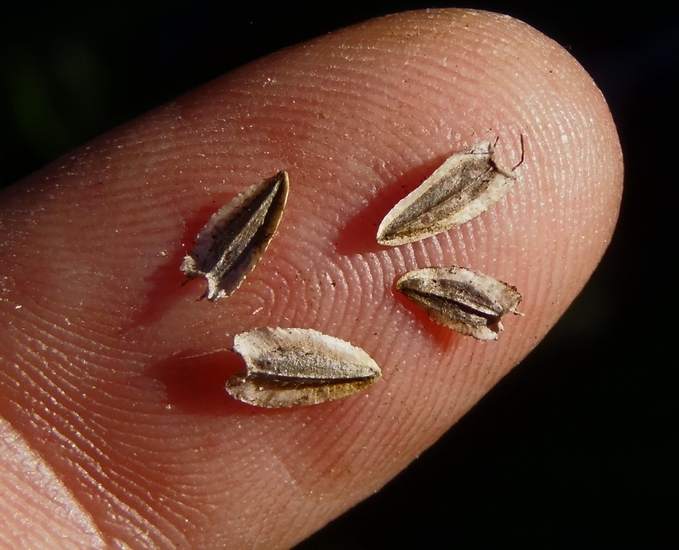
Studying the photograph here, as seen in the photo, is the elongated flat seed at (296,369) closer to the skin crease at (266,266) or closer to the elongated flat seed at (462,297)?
the skin crease at (266,266)

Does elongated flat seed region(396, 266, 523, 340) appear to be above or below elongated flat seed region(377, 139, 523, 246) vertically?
below

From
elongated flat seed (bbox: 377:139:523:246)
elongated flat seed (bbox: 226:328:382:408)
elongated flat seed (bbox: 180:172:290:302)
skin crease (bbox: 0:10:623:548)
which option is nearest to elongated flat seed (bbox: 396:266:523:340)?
skin crease (bbox: 0:10:623:548)

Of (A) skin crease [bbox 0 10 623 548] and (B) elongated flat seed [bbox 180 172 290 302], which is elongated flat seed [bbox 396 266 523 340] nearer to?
(A) skin crease [bbox 0 10 623 548]

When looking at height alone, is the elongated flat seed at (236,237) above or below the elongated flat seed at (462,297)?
above

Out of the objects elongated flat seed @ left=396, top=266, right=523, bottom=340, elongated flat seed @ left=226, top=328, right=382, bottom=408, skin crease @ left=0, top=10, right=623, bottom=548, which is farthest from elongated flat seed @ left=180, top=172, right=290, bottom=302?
elongated flat seed @ left=396, top=266, right=523, bottom=340

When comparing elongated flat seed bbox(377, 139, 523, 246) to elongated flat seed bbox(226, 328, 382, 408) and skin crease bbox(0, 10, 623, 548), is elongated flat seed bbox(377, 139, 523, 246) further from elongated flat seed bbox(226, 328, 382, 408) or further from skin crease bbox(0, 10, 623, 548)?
elongated flat seed bbox(226, 328, 382, 408)

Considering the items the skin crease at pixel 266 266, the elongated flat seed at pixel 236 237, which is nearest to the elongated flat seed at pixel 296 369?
the skin crease at pixel 266 266
